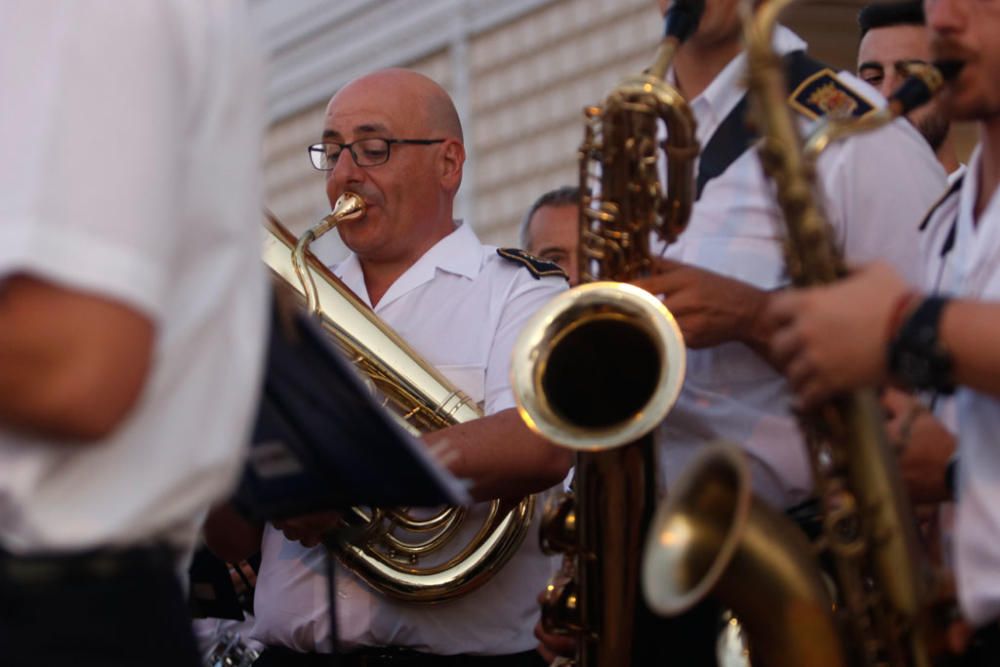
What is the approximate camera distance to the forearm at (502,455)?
4066mm

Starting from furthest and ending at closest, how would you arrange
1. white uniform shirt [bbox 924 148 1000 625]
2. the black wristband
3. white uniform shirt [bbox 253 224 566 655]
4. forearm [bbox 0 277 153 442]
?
white uniform shirt [bbox 253 224 566 655], the black wristband, white uniform shirt [bbox 924 148 1000 625], forearm [bbox 0 277 153 442]

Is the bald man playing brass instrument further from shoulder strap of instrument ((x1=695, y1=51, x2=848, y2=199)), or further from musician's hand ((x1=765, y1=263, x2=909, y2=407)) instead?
musician's hand ((x1=765, y1=263, x2=909, y2=407))

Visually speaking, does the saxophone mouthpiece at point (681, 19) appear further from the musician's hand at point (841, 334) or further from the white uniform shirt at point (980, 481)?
the musician's hand at point (841, 334)

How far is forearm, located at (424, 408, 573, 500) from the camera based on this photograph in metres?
4.07

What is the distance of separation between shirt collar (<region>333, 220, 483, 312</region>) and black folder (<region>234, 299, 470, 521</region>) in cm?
203

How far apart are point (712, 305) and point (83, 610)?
5.56 feet

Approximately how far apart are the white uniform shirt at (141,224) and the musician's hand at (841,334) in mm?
785

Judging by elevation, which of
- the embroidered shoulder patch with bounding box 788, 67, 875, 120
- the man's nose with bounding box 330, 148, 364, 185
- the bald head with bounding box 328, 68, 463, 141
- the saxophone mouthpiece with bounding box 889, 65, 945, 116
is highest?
the bald head with bounding box 328, 68, 463, 141

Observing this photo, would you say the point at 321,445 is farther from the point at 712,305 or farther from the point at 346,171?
the point at 346,171

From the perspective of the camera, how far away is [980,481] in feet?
8.43

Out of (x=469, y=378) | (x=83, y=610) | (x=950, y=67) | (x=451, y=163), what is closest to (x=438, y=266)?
(x=469, y=378)

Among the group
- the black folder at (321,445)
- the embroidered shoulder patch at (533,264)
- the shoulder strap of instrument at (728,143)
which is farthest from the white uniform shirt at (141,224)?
the embroidered shoulder patch at (533,264)

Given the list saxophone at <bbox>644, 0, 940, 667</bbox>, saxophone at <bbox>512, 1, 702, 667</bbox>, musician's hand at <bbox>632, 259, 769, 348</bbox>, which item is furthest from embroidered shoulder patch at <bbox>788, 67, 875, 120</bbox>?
saxophone at <bbox>644, 0, 940, 667</bbox>

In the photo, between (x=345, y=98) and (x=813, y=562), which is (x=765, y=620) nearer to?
(x=813, y=562)
